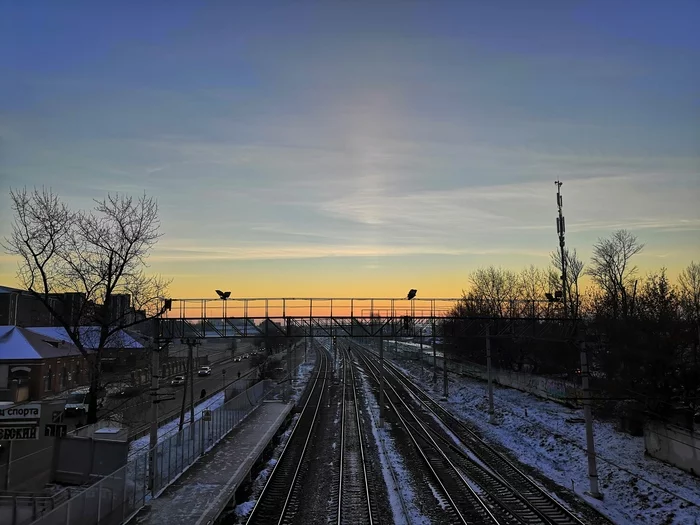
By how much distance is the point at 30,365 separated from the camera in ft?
159

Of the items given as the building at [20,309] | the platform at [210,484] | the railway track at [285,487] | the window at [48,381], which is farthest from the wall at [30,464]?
the building at [20,309]

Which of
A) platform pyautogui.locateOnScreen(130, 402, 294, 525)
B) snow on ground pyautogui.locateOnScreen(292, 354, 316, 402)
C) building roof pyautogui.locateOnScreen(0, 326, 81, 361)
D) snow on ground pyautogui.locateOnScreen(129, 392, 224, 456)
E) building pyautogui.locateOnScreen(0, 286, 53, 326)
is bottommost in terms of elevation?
snow on ground pyautogui.locateOnScreen(292, 354, 316, 402)

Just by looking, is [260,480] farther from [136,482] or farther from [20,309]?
[20,309]

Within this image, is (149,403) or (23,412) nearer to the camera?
(23,412)

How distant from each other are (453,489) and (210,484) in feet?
30.1

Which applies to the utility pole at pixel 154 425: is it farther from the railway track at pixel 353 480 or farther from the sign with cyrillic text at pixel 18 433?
the railway track at pixel 353 480

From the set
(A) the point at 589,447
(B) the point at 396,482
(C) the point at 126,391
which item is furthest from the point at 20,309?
(A) the point at 589,447

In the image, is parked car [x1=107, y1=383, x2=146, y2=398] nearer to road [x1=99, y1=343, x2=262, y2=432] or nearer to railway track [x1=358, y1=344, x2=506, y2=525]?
road [x1=99, y1=343, x2=262, y2=432]

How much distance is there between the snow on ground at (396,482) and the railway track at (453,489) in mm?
1102

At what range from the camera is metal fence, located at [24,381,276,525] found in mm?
13078

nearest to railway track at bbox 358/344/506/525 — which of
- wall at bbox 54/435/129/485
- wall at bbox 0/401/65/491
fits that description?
wall at bbox 54/435/129/485

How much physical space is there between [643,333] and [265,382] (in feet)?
113

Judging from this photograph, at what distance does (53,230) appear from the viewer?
26062 mm

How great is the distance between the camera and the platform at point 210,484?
1627 centimetres
